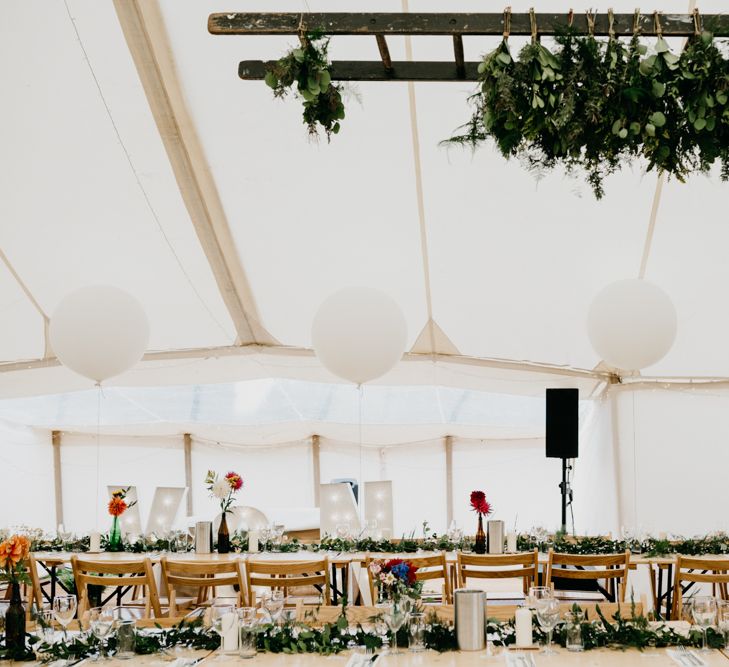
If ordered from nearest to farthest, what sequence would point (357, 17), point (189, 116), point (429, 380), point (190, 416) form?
point (357, 17), point (189, 116), point (429, 380), point (190, 416)

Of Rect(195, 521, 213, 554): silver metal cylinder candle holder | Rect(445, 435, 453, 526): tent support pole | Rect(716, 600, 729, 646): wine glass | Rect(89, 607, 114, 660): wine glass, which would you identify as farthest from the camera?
Rect(445, 435, 453, 526): tent support pole

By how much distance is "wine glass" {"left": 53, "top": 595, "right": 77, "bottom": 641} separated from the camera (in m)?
3.37

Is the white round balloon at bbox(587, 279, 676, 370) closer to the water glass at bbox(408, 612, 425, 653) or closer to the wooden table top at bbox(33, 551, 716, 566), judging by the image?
the wooden table top at bbox(33, 551, 716, 566)

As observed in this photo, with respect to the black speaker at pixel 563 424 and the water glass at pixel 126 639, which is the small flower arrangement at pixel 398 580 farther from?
the black speaker at pixel 563 424

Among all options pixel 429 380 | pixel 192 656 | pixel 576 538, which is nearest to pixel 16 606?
pixel 192 656

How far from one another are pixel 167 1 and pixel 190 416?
7344 mm

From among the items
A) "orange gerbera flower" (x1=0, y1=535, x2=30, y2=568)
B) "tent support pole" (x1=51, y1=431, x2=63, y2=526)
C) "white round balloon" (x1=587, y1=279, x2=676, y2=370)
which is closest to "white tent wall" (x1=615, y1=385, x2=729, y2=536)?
"white round balloon" (x1=587, y1=279, x2=676, y2=370)

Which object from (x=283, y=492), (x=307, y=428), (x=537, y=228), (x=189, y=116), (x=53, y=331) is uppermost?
(x=189, y=116)

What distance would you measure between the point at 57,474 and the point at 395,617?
1048 cm

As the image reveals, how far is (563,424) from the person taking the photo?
8.49 metres

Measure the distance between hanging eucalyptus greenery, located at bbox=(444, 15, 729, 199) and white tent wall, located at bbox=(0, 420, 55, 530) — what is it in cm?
1020

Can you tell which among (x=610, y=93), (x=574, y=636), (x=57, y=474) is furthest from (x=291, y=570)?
(x=57, y=474)

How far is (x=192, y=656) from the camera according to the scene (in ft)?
10.6

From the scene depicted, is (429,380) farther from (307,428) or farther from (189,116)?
(189,116)
